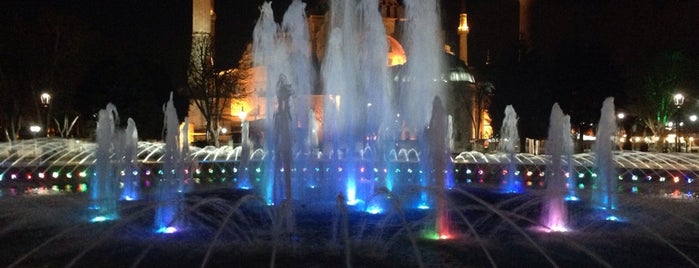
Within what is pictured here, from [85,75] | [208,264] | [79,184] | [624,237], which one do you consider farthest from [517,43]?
[208,264]

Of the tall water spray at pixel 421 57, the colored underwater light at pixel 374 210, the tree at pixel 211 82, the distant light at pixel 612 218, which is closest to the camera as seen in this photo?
the distant light at pixel 612 218

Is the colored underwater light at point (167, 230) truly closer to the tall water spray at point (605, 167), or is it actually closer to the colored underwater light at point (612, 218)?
the colored underwater light at point (612, 218)

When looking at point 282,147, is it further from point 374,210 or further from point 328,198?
point 328,198

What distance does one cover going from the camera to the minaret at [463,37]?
74625 mm

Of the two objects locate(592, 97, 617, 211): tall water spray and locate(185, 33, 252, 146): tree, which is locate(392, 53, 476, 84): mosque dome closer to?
locate(185, 33, 252, 146): tree

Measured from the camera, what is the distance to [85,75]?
43.4m

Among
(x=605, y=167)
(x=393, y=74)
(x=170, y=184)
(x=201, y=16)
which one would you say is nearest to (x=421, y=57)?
(x=393, y=74)

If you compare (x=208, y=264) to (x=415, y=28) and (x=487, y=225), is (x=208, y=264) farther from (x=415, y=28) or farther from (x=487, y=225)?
(x=415, y=28)

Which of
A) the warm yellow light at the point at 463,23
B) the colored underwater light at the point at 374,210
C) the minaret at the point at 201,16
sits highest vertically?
the warm yellow light at the point at 463,23

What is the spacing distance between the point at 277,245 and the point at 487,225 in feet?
12.1

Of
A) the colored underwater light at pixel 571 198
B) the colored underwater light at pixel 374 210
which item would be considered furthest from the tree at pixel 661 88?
the colored underwater light at pixel 374 210

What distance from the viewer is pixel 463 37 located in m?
76.2

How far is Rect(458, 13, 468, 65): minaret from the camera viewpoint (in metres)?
74.6

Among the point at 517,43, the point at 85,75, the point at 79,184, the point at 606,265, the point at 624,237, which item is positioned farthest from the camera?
the point at 517,43
